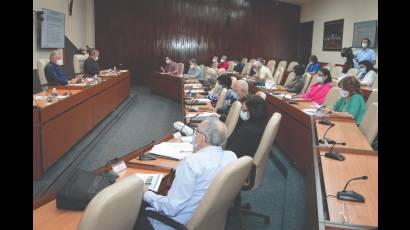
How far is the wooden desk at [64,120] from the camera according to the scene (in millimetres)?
3842

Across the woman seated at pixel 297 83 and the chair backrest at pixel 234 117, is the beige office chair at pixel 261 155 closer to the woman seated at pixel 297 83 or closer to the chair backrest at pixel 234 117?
the chair backrest at pixel 234 117

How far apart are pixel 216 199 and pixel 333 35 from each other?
414 inches

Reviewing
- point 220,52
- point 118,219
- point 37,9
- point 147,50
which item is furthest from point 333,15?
point 118,219

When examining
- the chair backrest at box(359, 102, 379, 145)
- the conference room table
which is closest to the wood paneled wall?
the conference room table

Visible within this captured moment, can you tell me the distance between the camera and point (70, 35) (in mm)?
10031

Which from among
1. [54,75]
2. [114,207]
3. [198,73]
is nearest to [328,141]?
[114,207]

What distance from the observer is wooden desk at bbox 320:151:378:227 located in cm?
170

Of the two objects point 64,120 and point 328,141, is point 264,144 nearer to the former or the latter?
point 328,141

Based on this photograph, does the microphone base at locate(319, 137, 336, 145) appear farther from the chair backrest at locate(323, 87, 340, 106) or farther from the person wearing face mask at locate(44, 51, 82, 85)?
the person wearing face mask at locate(44, 51, 82, 85)

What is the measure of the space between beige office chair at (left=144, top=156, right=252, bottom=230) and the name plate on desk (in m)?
0.44

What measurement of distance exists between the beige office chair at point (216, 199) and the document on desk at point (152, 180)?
0.22 m

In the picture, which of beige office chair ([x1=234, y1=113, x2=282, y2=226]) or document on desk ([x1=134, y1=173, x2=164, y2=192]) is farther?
beige office chair ([x1=234, y1=113, x2=282, y2=226])

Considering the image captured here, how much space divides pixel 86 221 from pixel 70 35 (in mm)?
9545
